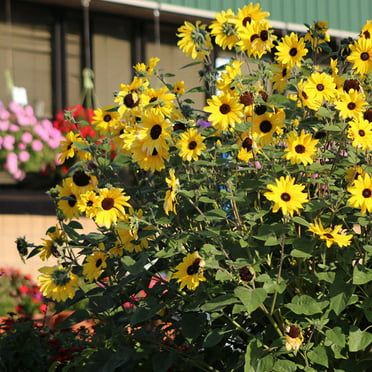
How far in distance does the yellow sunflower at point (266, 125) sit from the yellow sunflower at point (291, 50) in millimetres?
348

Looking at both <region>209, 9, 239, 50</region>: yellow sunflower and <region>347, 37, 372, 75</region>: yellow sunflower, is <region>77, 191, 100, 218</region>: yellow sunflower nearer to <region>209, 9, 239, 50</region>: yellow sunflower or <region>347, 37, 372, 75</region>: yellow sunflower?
<region>209, 9, 239, 50</region>: yellow sunflower

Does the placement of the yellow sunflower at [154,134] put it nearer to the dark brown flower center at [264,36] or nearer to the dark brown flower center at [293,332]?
the dark brown flower center at [264,36]

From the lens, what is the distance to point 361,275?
283 centimetres

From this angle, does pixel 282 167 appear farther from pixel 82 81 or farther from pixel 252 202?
pixel 82 81

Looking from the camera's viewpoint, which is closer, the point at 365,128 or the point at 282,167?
the point at 365,128

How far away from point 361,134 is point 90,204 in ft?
3.04

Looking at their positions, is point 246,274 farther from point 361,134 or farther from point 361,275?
point 361,134

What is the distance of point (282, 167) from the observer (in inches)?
121

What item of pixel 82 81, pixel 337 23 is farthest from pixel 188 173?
pixel 337 23

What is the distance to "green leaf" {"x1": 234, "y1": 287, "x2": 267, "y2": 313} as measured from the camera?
2.69m

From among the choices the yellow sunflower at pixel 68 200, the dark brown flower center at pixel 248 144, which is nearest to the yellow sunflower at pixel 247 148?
→ the dark brown flower center at pixel 248 144

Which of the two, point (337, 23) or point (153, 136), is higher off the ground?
point (337, 23)

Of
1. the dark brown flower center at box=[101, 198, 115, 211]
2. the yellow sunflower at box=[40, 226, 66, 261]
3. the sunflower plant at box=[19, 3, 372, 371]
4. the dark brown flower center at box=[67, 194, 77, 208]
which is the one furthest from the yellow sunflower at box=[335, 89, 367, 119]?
the yellow sunflower at box=[40, 226, 66, 261]

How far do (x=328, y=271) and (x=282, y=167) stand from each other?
0.39 m
